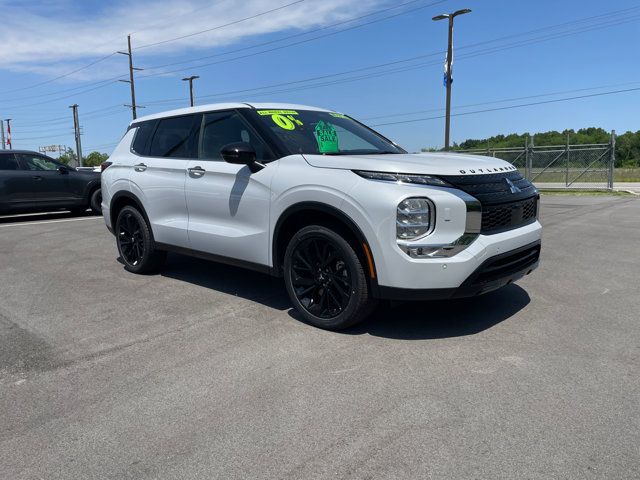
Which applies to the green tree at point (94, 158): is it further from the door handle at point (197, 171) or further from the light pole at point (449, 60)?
the door handle at point (197, 171)

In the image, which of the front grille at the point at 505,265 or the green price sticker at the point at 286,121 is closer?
the front grille at the point at 505,265

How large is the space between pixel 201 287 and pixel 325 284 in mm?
1981

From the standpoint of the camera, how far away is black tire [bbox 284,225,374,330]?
12.6 ft

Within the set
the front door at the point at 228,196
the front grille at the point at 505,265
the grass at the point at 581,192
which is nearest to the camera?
the front grille at the point at 505,265

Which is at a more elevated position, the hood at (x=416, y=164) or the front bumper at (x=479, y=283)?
the hood at (x=416, y=164)

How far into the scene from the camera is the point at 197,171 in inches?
199

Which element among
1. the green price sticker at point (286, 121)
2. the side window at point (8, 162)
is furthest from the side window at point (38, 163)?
the green price sticker at point (286, 121)

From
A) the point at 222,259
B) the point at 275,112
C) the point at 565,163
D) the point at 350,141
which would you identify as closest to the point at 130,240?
the point at 222,259

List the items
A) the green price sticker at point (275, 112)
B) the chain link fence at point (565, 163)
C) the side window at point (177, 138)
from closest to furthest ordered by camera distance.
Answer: the green price sticker at point (275, 112) < the side window at point (177, 138) < the chain link fence at point (565, 163)

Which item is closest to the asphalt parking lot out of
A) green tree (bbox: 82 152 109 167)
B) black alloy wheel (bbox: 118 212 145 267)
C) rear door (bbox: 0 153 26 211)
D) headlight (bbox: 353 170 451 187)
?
black alloy wheel (bbox: 118 212 145 267)

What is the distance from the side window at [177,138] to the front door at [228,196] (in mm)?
146

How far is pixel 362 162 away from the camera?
388 centimetres

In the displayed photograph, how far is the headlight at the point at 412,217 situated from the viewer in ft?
11.7

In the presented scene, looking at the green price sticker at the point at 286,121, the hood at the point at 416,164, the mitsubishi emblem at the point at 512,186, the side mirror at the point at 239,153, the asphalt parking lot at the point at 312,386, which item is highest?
the green price sticker at the point at 286,121
